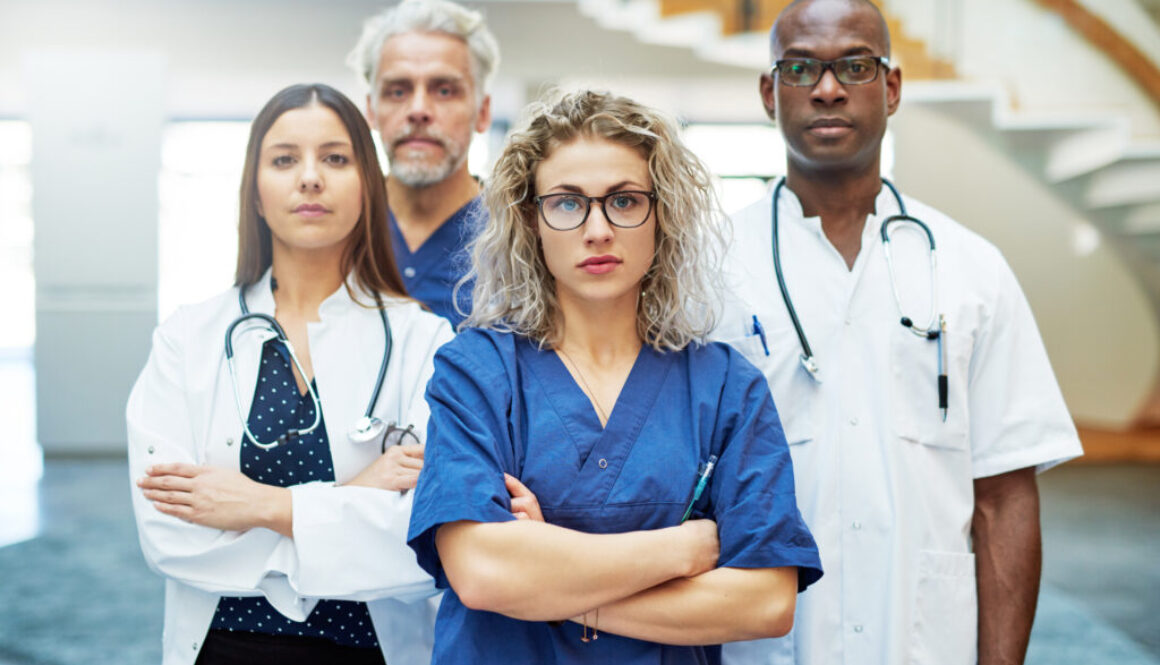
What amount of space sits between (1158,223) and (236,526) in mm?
5972

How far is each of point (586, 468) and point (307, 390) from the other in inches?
21.2

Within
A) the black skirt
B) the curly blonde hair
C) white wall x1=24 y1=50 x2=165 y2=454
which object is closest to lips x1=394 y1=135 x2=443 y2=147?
the curly blonde hair

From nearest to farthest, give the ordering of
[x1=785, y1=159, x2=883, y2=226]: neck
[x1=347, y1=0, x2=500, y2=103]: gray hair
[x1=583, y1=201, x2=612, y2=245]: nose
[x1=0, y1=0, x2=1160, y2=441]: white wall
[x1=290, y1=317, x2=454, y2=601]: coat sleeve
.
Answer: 1. [x1=583, y1=201, x2=612, y2=245]: nose
2. [x1=290, y1=317, x2=454, y2=601]: coat sleeve
3. [x1=785, y1=159, x2=883, y2=226]: neck
4. [x1=347, y1=0, x2=500, y2=103]: gray hair
5. [x1=0, y1=0, x2=1160, y2=441]: white wall

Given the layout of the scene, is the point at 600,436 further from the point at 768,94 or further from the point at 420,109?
the point at 420,109

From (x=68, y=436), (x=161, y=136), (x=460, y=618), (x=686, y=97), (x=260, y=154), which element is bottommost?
(x=68, y=436)

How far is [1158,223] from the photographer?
5.89 meters

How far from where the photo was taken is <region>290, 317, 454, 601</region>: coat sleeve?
1403 millimetres

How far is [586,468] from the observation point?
48.9 inches

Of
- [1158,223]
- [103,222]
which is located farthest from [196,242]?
[1158,223]

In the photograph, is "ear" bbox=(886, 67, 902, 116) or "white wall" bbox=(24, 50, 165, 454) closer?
"ear" bbox=(886, 67, 902, 116)

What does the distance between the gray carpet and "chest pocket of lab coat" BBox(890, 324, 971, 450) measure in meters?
2.20

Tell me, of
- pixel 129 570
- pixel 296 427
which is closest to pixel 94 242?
pixel 129 570

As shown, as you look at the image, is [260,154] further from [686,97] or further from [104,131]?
[686,97]

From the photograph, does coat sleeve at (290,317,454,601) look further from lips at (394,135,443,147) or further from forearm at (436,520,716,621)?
lips at (394,135,443,147)
